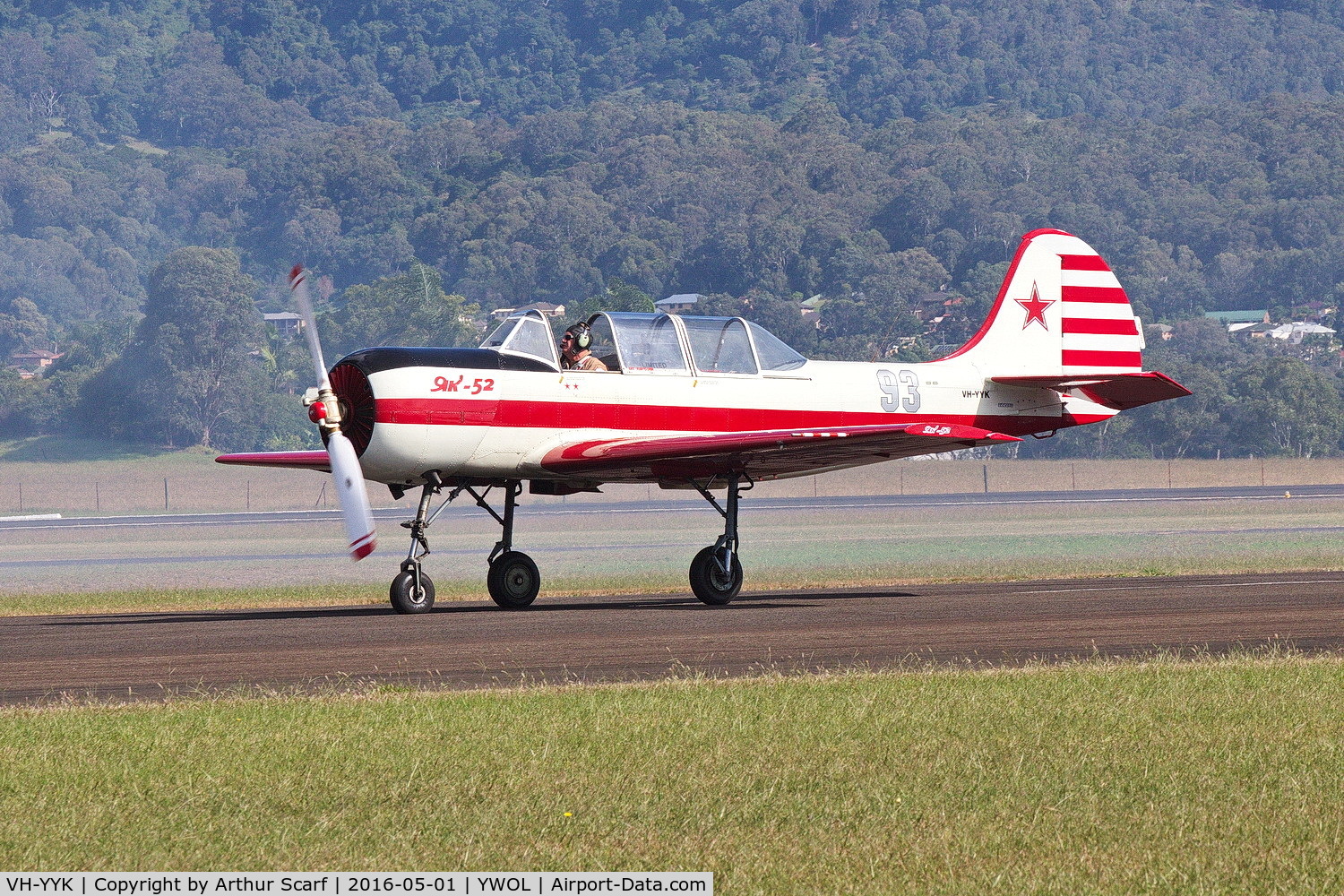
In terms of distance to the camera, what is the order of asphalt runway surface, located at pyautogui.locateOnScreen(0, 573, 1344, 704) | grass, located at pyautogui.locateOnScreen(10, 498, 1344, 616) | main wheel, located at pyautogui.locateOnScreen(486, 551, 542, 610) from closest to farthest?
asphalt runway surface, located at pyautogui.locateOnScreen(0, 573, 1344, 704) → main wheel, located at pyautogui.locateOnScreen(486, 551, 542, 610) → grass, located at pyautogui.locateOnScreen(10, 498, 1344, 616)

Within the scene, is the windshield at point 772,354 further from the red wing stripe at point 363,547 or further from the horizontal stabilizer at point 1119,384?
the red wing stripe at point 363,547

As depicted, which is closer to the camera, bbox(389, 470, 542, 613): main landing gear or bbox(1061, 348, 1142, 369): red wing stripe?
bbox(389, 470, 542, 613): main landing gear

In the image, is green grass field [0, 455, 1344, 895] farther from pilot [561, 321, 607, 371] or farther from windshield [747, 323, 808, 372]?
windshield [747, 323, 808, 372]

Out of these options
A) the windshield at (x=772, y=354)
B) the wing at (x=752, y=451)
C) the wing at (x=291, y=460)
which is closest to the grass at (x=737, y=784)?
the wing at (x=752, y=451)

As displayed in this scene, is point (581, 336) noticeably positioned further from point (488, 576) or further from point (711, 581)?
point (711, 581)

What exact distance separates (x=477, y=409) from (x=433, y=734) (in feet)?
30.3

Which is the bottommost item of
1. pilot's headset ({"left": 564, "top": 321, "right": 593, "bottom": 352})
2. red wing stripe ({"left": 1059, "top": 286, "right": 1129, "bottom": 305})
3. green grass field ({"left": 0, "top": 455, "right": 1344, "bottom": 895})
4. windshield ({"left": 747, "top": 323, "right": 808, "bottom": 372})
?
green grass field ({"left": 0, "top": 455, "right": 1344, "bottom": 895})

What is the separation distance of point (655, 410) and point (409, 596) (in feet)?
11.2

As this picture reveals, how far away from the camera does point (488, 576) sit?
63.3 feet

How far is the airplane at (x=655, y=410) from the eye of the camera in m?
17.6

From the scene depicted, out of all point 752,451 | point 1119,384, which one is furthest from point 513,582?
point 1119,384

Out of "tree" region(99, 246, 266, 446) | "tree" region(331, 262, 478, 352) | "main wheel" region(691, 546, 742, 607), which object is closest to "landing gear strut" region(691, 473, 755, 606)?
"main wheel" region(691, 546, 742, 607)

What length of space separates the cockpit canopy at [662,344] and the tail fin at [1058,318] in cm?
362
